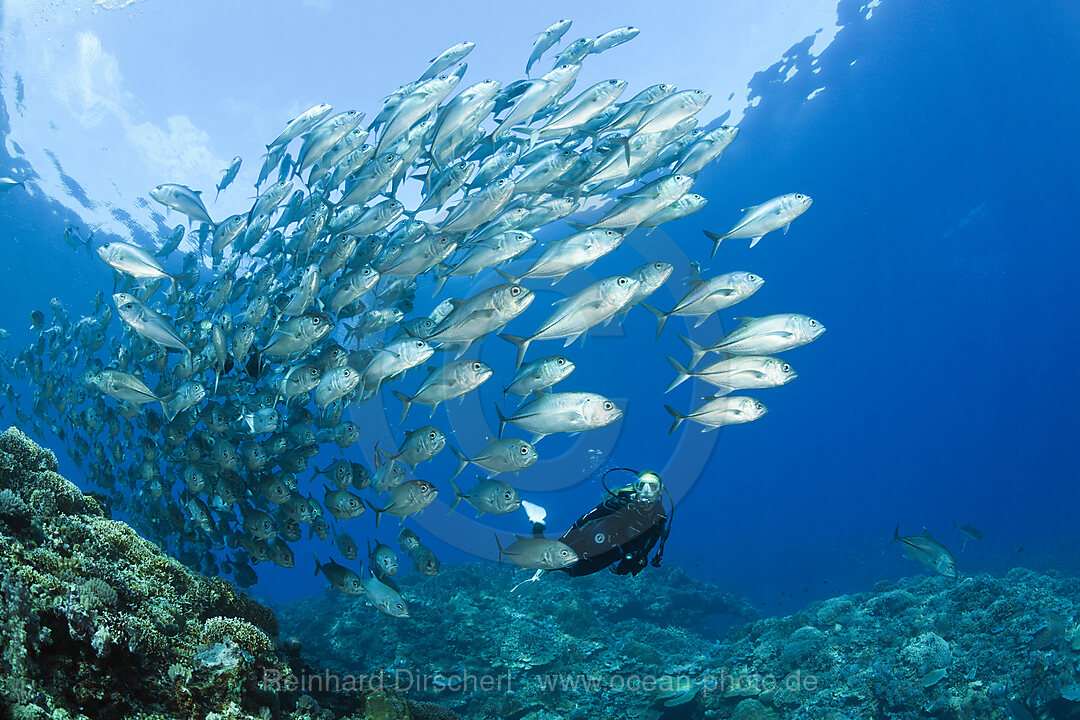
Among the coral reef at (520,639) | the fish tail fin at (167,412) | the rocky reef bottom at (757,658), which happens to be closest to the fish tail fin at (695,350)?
the rocky reef bottom at (757,658)

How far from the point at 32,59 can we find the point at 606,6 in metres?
20.4

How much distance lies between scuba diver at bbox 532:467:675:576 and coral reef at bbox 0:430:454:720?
180 centimetres

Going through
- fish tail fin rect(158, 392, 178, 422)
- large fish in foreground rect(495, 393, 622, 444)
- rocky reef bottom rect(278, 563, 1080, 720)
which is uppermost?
fish tail fin rect(158, 392, 178, 422)

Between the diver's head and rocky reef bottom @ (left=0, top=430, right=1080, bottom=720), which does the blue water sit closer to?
rocky reef bottom @ (left=0, top=430, right=1080, bottom=720)

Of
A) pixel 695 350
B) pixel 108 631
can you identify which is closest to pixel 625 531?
pixel 695 350

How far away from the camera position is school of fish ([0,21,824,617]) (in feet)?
13.9

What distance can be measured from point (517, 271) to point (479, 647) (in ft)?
53.6

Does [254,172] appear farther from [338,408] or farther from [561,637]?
[561,637]

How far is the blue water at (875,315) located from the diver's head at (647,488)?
44.8 ft

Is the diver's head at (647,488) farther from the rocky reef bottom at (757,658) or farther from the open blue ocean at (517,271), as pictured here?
the rocky reef bottom at (757,658)

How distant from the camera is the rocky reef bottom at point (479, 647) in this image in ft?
7.56

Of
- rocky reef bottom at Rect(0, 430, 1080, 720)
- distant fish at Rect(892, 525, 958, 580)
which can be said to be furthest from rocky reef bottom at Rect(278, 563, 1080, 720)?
distant fish at Rect(892, 525, 958, 580)

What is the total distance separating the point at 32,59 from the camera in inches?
662

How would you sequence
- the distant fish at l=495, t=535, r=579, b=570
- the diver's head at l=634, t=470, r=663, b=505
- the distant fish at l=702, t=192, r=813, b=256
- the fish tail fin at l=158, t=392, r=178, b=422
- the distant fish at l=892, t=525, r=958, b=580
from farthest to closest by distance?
the distant fish at l=892, t=525, r=958, b=580 → the fish tail fin at l=158, t=392, r=178, b=422 → the distant fish at l=702, t=192, r=813, b=256 → the diver's head at l=634, t=470, r=663, b=505 → the distant fish at l=495, t=535, r=579, b=570
